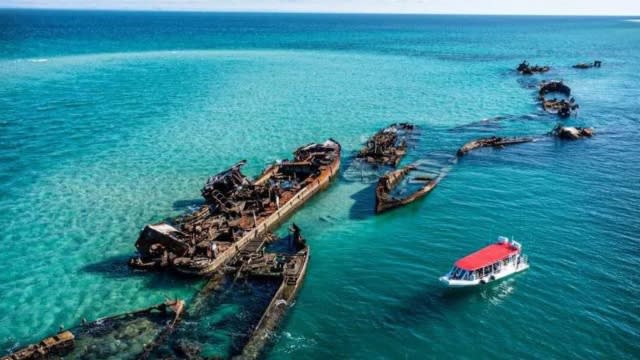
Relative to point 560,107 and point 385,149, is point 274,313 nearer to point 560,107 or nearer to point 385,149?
point 385,149

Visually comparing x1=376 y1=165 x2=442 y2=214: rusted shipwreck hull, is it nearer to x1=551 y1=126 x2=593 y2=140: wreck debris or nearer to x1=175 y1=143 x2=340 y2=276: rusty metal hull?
x1=175 y1=143 x2=340 y2=276: rusty metal hull

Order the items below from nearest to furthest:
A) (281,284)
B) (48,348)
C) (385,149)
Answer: (48,348) → (281,284) → (385,149)

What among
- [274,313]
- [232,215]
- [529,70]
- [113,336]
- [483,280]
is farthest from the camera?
[529,70]

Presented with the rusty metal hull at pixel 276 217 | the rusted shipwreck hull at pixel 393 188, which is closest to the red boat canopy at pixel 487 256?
the rusted shipwreck hull at pixel 393 188

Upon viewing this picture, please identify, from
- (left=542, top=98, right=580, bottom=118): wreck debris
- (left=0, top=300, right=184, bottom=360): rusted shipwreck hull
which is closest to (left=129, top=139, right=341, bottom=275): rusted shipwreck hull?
(left=0, top=300, right=184, bottom=360): rusted shipwreck hull

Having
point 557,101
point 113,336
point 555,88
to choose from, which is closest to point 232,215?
point 113,336

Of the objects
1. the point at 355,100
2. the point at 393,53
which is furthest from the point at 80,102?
the point at 393,53

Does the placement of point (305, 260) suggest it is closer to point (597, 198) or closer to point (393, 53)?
point (597, 198)

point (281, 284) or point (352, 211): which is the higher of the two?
point (352, 211)
